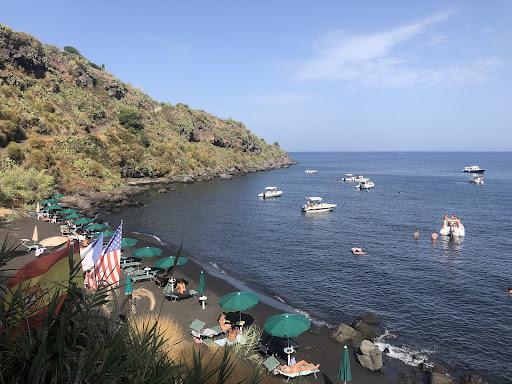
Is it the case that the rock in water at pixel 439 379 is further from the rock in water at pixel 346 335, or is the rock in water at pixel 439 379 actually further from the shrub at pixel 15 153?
the shrub at pixel 15 153


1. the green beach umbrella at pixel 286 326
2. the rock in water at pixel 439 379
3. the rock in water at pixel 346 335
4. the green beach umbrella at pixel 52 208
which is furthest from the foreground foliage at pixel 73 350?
the green beach umbrella at pixel 52 208

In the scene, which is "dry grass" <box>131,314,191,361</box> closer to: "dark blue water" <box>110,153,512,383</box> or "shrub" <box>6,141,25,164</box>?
"dark blue water" <box>110,153,512,383</box>

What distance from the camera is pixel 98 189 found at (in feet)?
212

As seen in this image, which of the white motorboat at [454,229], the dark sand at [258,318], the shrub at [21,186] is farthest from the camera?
the white motorboat at [454,229]

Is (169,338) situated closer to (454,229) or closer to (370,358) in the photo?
(370,358)

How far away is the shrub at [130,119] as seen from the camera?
10126 centimetres

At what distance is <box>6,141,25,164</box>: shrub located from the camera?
5741 cm

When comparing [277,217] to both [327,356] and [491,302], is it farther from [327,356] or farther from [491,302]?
[327,356]

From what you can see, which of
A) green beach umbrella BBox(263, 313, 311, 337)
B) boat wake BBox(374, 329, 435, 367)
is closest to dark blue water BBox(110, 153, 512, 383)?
boat wake BBox(374, 329, 435, 367)

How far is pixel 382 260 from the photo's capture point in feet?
122

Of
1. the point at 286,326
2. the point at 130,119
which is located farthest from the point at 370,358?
the point at 130,119

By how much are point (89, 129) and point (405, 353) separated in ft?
278

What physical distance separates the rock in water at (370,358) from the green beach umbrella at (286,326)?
10.7 ft

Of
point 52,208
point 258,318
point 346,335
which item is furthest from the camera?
point 52,208
